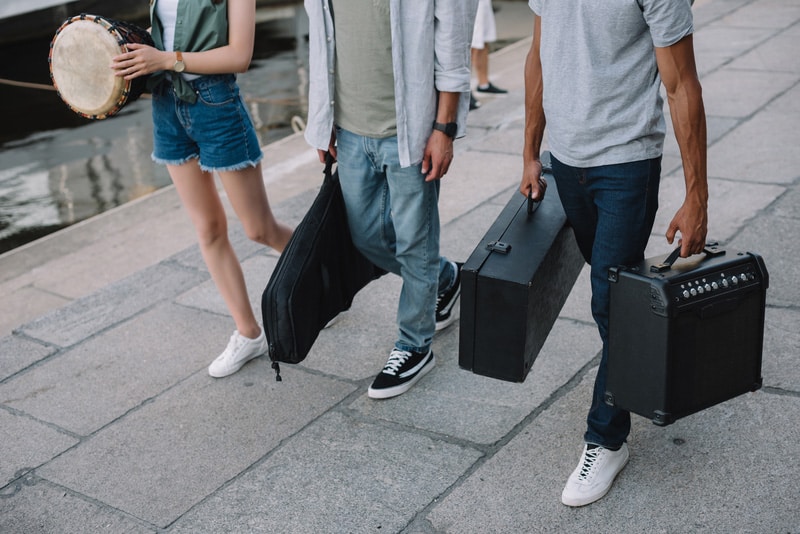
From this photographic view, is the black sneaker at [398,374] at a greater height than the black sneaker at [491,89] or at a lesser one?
greater

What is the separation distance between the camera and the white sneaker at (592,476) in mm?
2912

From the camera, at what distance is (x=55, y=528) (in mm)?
3068

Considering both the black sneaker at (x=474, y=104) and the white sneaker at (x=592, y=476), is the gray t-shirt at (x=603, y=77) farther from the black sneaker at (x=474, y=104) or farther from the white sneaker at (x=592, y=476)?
the black sneaker at (x=474, y=104)

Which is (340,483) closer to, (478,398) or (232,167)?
(478,398)

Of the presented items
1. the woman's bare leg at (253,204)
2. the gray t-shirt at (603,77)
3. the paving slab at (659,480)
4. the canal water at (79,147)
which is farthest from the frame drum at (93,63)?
the canal water at (79,147)

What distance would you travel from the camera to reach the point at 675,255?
2.65 m

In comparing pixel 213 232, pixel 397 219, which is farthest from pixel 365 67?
pixel 213 232

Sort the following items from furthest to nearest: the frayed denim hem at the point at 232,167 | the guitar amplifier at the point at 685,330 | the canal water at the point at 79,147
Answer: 1. the canal water at the point at 79,147
2. the frayed denim hem at the point at 232,167
3. the guitar amplifier at the point at 685,330

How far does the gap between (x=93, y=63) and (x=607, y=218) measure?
200 centimetres

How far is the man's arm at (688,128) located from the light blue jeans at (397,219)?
1.07 m

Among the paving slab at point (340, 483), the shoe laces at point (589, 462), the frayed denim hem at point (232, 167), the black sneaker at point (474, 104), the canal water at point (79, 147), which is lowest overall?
the canal water at point (79, 147)

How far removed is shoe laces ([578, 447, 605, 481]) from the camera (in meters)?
2.94

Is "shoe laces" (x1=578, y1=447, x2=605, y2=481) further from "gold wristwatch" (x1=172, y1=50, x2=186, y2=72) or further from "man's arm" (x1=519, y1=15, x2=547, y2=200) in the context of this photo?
"gold wristwatch" (x1=172, y1=50, x2=186, y2=72)

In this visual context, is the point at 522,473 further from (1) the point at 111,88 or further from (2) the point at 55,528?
(1) the point at 111,88
